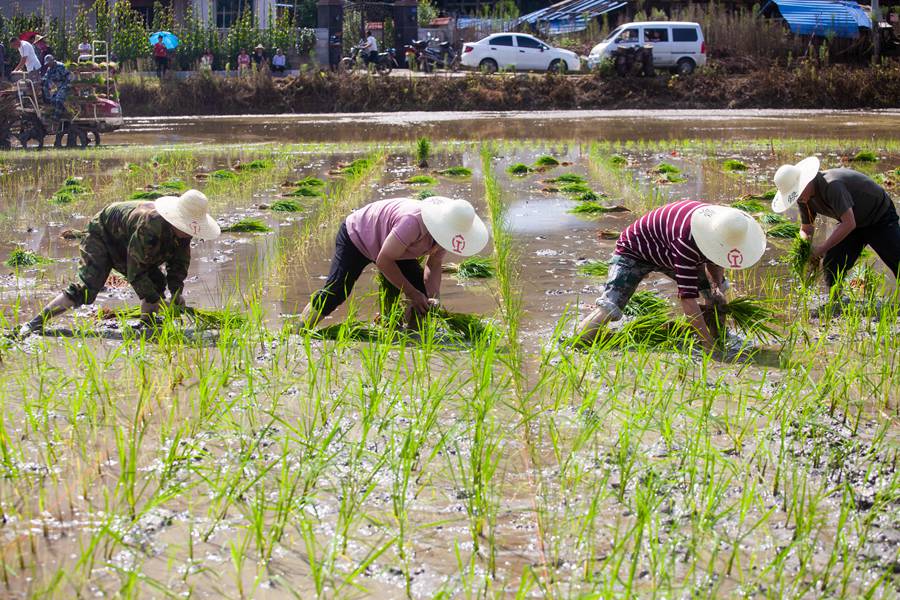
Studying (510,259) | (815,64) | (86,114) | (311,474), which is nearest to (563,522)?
(311,474)

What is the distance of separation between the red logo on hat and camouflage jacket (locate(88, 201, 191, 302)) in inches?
99.6

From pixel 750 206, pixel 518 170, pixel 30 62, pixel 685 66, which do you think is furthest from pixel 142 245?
pixel 685 66

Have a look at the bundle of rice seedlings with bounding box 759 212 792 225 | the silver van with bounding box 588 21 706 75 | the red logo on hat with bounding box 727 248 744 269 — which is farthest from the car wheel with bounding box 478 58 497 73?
the red logo on hat with bounding box 727 248 744 269

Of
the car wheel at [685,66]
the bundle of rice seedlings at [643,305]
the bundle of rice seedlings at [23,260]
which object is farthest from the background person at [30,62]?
the car wheel at [685,66]

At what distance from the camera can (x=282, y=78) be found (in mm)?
26000

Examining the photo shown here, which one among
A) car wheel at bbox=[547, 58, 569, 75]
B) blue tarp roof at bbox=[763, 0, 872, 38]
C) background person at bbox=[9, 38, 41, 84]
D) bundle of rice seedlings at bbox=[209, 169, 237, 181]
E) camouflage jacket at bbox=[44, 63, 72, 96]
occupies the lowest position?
bundle of rice seedlings at bbox=[209, 169, 237, 181]

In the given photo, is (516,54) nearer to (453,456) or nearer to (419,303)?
(419,303)

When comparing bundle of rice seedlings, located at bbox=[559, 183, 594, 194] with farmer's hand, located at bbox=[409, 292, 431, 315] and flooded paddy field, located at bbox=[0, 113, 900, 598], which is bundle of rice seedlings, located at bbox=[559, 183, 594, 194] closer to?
flooded paddy field, located at bbox=[0, 113, 900, 598]

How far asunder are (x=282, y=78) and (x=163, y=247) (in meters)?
21.4

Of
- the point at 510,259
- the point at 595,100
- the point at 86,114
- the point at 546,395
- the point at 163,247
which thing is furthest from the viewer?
the point at 595,100

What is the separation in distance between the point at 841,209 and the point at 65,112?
43.3 feet

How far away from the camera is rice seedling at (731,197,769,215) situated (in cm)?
875

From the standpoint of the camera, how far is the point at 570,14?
32656 millimetres

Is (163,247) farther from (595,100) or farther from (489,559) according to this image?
(595,100)
